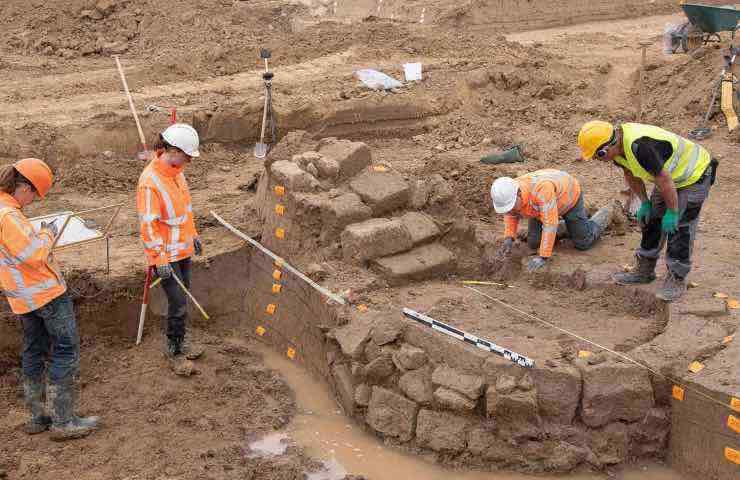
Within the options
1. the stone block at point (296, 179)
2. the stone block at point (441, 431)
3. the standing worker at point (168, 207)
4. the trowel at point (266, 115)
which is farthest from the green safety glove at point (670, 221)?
the trowel at point (266, 115)

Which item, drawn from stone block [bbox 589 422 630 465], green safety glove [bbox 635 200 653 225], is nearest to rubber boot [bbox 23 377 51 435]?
stone block [bbox 589 422 630 465]

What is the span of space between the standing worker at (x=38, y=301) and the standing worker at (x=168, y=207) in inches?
27.6

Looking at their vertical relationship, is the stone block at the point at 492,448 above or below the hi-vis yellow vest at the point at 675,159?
below

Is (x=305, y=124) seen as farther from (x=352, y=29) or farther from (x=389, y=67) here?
(x=352, y=29)

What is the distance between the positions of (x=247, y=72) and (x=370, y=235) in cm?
577

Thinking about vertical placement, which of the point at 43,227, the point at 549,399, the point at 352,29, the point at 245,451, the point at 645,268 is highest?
the point at 352,29

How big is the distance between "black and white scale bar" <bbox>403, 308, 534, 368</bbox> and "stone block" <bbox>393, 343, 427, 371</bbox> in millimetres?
214

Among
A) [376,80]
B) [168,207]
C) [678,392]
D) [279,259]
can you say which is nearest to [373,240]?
[279,259]

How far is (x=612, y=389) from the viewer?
5.50 m

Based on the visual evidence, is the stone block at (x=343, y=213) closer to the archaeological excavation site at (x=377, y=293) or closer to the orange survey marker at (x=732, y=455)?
the archaeological excavation site at (x=377, y=293)

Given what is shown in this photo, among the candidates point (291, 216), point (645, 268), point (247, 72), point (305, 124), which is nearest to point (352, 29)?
point (247, 72)

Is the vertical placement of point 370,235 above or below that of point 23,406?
above

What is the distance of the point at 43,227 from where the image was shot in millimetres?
5293

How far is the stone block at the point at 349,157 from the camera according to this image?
746cm
